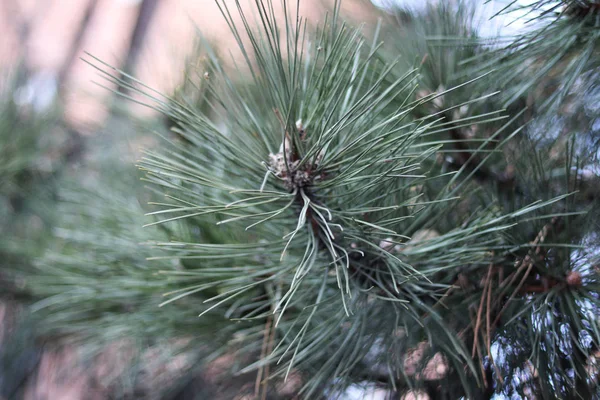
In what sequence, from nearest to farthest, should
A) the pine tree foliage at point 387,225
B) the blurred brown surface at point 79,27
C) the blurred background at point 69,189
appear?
the pine tree foliage at point 387,225 < the blurred background at point 69,189 < the blurred brown surface at point 79,27

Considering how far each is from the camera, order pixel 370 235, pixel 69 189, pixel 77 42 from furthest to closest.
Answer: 1. pixel 77 42
2. pixel 69 189
3. pixel 370 235

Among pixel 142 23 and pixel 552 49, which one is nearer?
pixel 552 49

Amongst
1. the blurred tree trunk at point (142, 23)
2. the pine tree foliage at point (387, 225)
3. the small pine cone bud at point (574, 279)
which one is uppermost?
the blurred tree trunk at point (142, 23)

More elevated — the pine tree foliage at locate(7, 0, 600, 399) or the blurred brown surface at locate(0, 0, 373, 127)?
the blurred brown surface at locate(0, 0, 373, 127)

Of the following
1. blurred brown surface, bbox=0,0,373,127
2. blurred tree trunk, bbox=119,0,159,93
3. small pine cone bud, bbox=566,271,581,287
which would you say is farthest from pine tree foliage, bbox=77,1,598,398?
blurred tree trunk, bbox=119,0,159,93

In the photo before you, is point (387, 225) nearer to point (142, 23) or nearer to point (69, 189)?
point (69, 189)

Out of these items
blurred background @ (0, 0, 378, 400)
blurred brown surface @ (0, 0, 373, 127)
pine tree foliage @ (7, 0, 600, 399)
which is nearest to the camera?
Answer: pine tree foliage @ (7, 0, 600, 399)

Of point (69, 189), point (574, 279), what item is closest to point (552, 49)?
point (574, 279)

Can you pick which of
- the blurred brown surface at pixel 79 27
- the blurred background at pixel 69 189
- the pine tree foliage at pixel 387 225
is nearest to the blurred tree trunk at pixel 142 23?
the blurred brown surface at pixel 79 27

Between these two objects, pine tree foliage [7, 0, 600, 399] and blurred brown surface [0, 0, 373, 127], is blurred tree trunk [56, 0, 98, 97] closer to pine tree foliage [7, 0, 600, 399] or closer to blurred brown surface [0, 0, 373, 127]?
blurred brown surface [0, 0, 373, 127]

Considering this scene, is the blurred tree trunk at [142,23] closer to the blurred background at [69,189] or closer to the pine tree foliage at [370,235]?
the blurred background at [69,189]

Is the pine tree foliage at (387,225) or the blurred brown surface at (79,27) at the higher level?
the blurred brown surface at (79,27)

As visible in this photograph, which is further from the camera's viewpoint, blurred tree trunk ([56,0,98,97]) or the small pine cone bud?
blurred tree trunk ([56,0,98,97])
